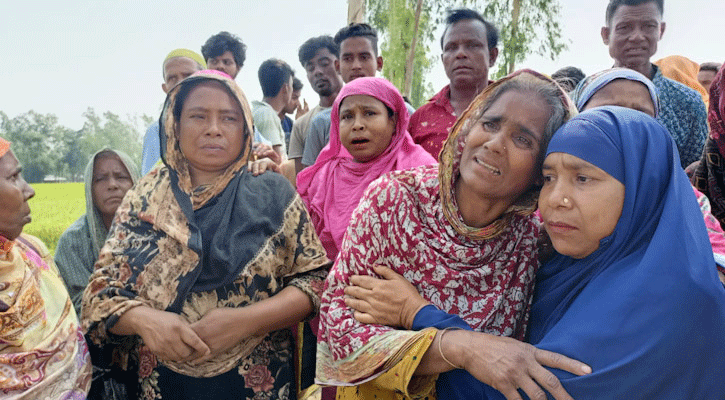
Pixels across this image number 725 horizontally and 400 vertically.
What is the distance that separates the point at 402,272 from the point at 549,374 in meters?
0.60

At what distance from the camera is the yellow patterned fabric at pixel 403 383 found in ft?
5.58

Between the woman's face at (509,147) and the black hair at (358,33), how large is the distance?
120 inches

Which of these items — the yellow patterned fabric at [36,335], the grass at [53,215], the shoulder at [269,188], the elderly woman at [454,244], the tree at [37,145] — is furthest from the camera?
the tree at [37,145]

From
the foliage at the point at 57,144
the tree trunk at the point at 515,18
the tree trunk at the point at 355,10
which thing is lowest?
the foliage at the point at 57,144

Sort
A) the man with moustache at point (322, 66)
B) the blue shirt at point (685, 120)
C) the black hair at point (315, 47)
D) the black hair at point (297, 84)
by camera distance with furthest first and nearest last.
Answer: the black hair at point (297, 84), the black hair at point (315, 47), the man with moustache at point (322, 66), the blue shirt at point (685, 120)

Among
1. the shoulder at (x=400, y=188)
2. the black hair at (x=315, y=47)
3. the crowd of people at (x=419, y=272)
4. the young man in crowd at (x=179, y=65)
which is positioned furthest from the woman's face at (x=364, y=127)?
the black hair at (x=315, y=47)

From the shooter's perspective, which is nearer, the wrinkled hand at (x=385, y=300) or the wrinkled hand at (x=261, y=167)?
the wrinkled hand at (x=385, y=300)

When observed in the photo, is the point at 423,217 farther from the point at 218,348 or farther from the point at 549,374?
the point at 218,348

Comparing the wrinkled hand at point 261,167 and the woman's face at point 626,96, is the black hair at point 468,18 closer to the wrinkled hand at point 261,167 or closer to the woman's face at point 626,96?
the woman's face at point 626,96

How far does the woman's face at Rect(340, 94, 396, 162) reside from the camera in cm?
291

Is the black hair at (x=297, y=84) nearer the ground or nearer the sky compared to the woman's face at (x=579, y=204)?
nearer the sky

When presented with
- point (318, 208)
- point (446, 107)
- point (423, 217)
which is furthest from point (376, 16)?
point (423, 217)

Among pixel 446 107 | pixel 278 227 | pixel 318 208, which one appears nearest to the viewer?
pixel 278 227

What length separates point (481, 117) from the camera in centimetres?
189
